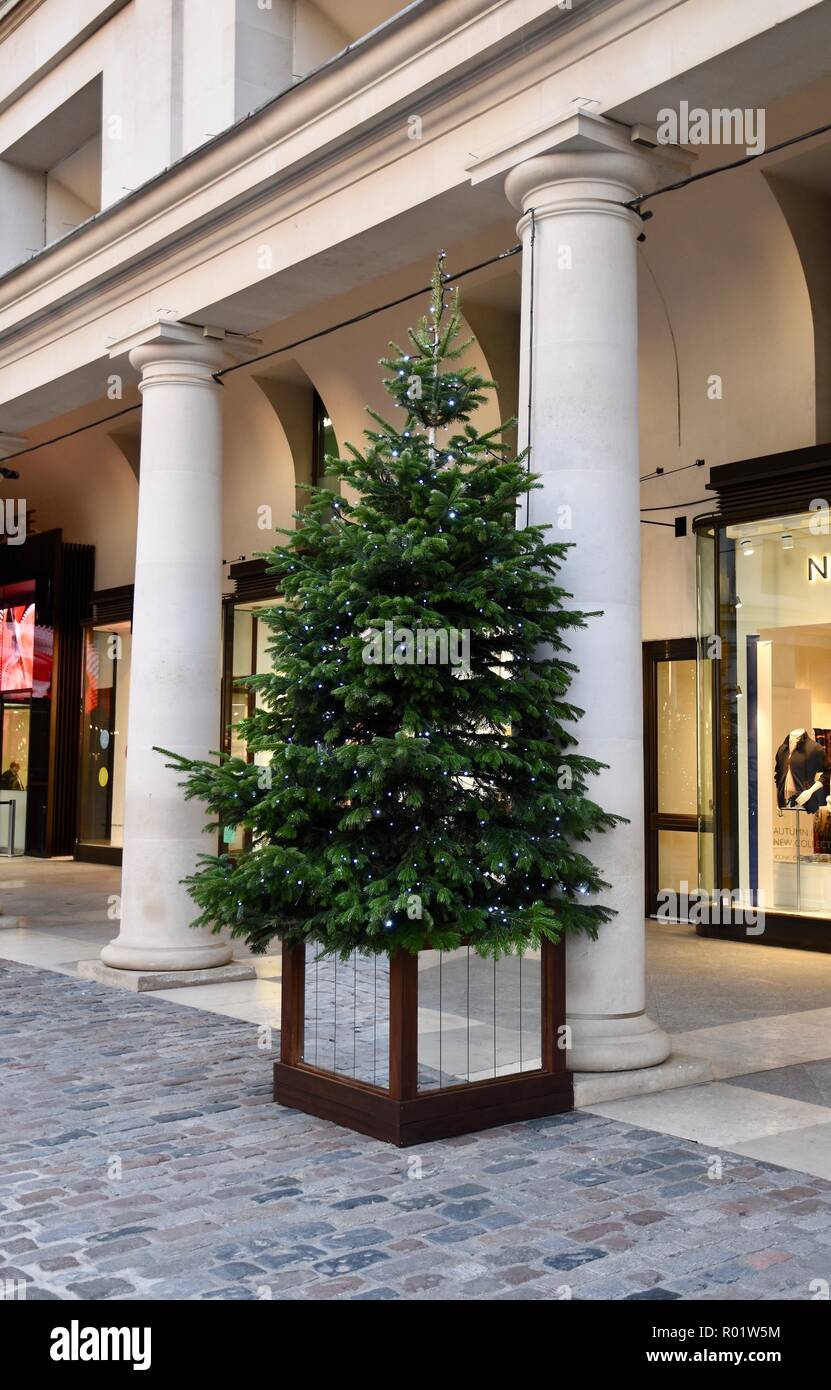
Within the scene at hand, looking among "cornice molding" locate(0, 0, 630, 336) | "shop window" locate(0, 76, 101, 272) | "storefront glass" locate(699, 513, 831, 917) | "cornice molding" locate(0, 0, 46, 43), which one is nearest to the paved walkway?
"storefront glass" locate(699, 513, 831, 917)

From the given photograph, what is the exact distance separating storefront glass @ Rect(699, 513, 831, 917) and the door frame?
1093mm

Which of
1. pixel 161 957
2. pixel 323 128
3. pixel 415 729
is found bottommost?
pixel 161 957

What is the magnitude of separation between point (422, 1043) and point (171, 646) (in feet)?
18.2

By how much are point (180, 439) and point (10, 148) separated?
18.5ft

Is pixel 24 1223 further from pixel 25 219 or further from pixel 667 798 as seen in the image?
pixel 25 219

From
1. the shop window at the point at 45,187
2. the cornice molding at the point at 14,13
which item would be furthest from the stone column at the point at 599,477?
the cornice molding at the point at 14,13

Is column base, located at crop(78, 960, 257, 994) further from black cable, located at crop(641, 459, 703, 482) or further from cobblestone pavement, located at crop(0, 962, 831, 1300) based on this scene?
black cable, located at crop(641, 459, 703, 482)

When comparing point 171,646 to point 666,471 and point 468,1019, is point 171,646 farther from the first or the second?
point 666,471

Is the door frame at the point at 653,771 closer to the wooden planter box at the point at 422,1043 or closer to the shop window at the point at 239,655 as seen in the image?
the shop window at the point at 239,655

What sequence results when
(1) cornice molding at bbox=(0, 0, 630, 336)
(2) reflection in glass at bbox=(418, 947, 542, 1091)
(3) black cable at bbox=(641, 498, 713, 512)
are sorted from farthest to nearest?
(3) black cable at bbox=(641, 498, 713, 512) < (1) cornice molding at bbox=(0, 0, 630, 336) < (2) reflection in glass at bbox=(418, 947, 542, 1091)

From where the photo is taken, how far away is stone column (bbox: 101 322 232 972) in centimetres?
1073

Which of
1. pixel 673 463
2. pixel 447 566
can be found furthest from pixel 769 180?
pixel 447 566

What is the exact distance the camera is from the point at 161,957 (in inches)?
420

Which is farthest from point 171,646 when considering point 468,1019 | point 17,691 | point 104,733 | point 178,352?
point 17,691
